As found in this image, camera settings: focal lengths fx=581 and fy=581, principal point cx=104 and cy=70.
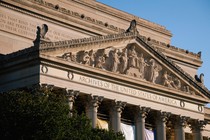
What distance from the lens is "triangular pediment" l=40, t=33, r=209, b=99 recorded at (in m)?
50.3

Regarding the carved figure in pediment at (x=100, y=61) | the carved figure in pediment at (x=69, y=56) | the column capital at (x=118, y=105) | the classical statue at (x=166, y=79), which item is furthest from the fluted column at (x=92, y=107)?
the classical statue at (x=166, y=79)

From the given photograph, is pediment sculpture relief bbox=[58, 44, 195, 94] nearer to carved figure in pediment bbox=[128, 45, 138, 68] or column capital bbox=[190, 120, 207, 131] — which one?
carved figure in pediment bbox=[128, 45, 138, 68]

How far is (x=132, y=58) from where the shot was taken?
184 feet

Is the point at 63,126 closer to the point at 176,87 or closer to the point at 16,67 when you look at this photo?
the point at 16,67

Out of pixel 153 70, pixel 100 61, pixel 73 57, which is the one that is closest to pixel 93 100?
pixel 100 61

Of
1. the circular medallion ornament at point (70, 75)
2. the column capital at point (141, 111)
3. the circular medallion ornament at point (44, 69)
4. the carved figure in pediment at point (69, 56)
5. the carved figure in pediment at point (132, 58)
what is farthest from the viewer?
the column capital at point (141, 111)

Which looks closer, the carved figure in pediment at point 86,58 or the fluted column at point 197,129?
the carved figure in pediment at point 86,58

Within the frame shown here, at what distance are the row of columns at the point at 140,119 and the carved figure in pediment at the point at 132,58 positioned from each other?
3.96 m

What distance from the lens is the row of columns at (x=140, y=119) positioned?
51.4m

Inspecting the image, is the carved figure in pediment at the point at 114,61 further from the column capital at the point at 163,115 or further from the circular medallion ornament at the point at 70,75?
the column capital at the point at 163,115

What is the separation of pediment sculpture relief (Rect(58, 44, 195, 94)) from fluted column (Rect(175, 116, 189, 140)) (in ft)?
9.99

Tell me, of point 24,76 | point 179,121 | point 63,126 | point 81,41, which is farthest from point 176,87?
point 63,126

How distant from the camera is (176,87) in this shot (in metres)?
60.7

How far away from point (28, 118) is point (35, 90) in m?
7.87
